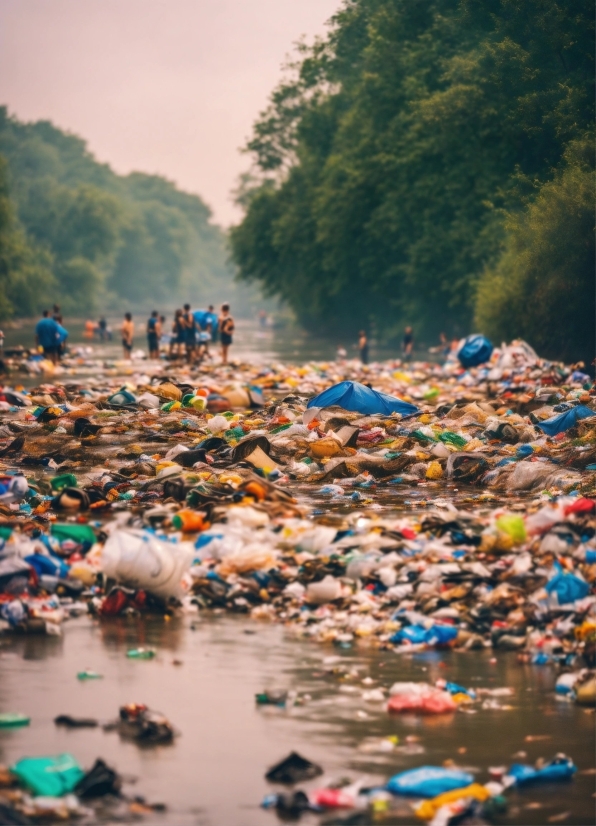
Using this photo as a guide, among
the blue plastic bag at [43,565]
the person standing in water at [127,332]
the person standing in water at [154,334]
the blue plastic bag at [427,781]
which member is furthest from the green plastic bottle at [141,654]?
the person standing in water at [154,334]

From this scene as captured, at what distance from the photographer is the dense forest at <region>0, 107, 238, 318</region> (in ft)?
232

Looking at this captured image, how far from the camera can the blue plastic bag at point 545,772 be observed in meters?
5.96

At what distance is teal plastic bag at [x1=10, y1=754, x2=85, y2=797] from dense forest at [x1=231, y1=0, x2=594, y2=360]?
22.1 metres

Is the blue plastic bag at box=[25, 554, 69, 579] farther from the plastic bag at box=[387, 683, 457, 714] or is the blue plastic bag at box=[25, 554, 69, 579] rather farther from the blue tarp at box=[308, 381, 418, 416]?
the blue tarp at box=[308, 381, 418, 416]

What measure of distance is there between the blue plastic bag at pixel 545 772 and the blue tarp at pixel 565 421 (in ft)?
32.1

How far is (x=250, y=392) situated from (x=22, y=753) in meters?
13.8

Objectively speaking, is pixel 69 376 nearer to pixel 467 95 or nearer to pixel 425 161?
pixel 467 95

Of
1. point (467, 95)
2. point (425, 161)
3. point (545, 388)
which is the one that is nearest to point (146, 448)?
point (545, 388)

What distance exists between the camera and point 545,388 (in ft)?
69.5

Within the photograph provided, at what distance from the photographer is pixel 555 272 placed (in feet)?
90.6

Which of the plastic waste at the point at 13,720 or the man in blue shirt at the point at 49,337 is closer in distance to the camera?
the plastic waste at the point at 13,720

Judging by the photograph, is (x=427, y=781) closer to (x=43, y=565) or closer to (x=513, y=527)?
(x=513, y=527)

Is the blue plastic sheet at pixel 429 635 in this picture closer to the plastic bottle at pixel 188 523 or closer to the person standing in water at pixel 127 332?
the plastic bottle at pixel 188 523

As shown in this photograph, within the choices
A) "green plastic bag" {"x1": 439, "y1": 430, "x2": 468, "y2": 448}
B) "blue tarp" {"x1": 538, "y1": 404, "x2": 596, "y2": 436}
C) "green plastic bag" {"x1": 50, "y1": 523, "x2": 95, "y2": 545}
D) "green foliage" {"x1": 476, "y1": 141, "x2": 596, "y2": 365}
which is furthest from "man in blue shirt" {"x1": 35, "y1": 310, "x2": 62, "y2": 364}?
"green plastic bag" {"x1": 50, "y1": 523, "x2": 95, "y2": 545}
